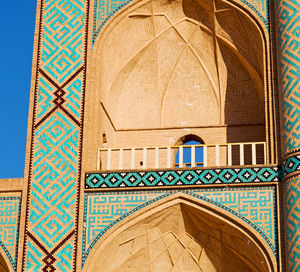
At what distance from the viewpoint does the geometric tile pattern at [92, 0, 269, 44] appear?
46.1 feet

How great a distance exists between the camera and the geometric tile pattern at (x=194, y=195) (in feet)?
41.7

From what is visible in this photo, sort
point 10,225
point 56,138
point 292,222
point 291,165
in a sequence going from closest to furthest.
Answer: point 292,222 < point 291,165 < point 10,225 < point 56,138

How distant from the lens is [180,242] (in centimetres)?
1380

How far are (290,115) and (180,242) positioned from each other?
2559 mm

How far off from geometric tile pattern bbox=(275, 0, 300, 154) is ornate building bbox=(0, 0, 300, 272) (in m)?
0.02

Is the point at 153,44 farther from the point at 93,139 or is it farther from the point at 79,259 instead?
the point at 79,259

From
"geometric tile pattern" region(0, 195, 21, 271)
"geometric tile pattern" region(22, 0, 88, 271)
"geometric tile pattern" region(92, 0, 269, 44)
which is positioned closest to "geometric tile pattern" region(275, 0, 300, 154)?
"geometric tile pattern" region(92, 0, 269, 44)

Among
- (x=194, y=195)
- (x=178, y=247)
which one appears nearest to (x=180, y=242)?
(x=178, y=247)

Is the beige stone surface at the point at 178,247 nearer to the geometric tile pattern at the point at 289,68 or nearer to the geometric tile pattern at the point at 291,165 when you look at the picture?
the geometric tile pattern at the point at 291,165

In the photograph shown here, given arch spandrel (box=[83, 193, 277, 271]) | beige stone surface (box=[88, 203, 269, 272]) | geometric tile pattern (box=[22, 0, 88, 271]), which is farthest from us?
beige stone surface (box=[88, 203, 269, 272])

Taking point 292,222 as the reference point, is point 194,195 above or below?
above

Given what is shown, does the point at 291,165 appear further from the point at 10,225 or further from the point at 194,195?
the point at 10,225

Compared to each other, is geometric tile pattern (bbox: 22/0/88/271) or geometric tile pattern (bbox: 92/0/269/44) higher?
geometric tile pattern (bbox: 92/0/269/44)

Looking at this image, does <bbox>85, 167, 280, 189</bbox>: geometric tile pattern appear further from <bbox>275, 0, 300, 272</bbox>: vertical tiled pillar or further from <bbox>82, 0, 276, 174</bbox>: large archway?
<bbox>82, 0, 276, 174</bbox>: large archway
